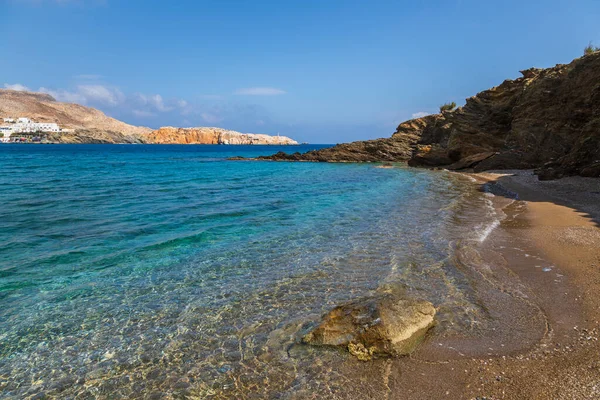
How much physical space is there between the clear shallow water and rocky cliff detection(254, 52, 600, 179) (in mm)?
11189

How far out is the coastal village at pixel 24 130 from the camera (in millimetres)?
150750

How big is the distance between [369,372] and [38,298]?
250 inches

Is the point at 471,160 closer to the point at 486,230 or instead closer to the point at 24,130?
the point at 486,230

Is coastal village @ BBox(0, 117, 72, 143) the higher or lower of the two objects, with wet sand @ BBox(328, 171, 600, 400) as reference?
higher

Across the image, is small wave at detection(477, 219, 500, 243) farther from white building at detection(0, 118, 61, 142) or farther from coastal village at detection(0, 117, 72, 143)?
white building at detection(0, 118, 61, 142)

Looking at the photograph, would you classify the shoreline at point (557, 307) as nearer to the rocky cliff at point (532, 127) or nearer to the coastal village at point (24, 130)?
the rocky cliff at point (532, 127)

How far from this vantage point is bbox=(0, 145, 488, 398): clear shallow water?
183 inches

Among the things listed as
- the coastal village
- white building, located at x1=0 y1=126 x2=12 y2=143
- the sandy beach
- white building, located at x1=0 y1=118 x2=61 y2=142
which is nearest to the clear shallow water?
the sandy beach

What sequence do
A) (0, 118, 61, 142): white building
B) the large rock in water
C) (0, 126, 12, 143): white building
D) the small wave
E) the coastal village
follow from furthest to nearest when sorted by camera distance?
(0, 118, 61, 142): white building
the coastal village
(0, 126, 12, 143): white building
the small wave
the large rock in water

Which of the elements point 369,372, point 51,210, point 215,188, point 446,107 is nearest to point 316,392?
point 369,372

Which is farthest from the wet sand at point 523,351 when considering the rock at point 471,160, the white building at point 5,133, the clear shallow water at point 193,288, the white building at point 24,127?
the white building at point 24,127

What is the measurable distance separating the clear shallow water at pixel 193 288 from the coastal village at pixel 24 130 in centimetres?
17277

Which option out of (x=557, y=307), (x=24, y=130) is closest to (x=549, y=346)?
(x=557, y=307)

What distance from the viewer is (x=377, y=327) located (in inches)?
198
